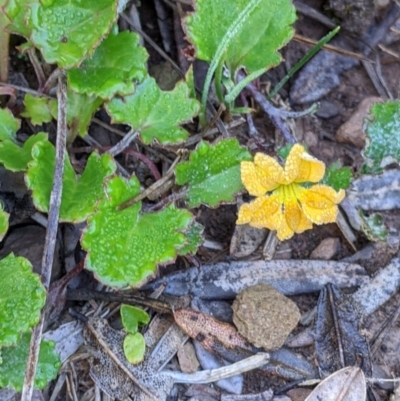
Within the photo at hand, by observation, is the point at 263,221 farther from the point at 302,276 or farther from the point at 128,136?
the point at 128,136

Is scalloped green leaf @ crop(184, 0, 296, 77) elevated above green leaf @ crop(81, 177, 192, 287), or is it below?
above

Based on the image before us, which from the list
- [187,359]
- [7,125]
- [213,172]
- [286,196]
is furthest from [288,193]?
[7,125]

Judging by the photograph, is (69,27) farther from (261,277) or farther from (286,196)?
(261,277)

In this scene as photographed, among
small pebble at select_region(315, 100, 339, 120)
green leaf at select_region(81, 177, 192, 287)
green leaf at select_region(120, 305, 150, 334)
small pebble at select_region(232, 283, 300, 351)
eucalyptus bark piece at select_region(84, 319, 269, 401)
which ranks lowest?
eucalyptus bark piece at select_region(84, 319, 269, 401)

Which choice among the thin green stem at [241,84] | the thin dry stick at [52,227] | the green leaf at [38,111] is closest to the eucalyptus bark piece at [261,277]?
the thin dry stick at [52,227]

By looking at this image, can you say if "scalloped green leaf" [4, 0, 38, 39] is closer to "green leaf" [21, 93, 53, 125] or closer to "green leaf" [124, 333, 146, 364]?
"green leaf" [21, 93, 53, 125]

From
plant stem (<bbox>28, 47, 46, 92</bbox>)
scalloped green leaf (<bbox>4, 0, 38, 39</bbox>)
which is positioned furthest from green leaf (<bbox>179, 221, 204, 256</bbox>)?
scalloped green leaf (<bbox>4, 0, 38, 39</bbox>)

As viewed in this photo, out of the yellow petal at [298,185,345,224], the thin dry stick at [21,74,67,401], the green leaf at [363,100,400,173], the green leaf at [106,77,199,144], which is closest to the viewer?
the thin dry stick at [21,74,67,401]

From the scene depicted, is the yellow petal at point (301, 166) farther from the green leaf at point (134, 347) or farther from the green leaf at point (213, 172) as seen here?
the green leaf at point (134, 347)
